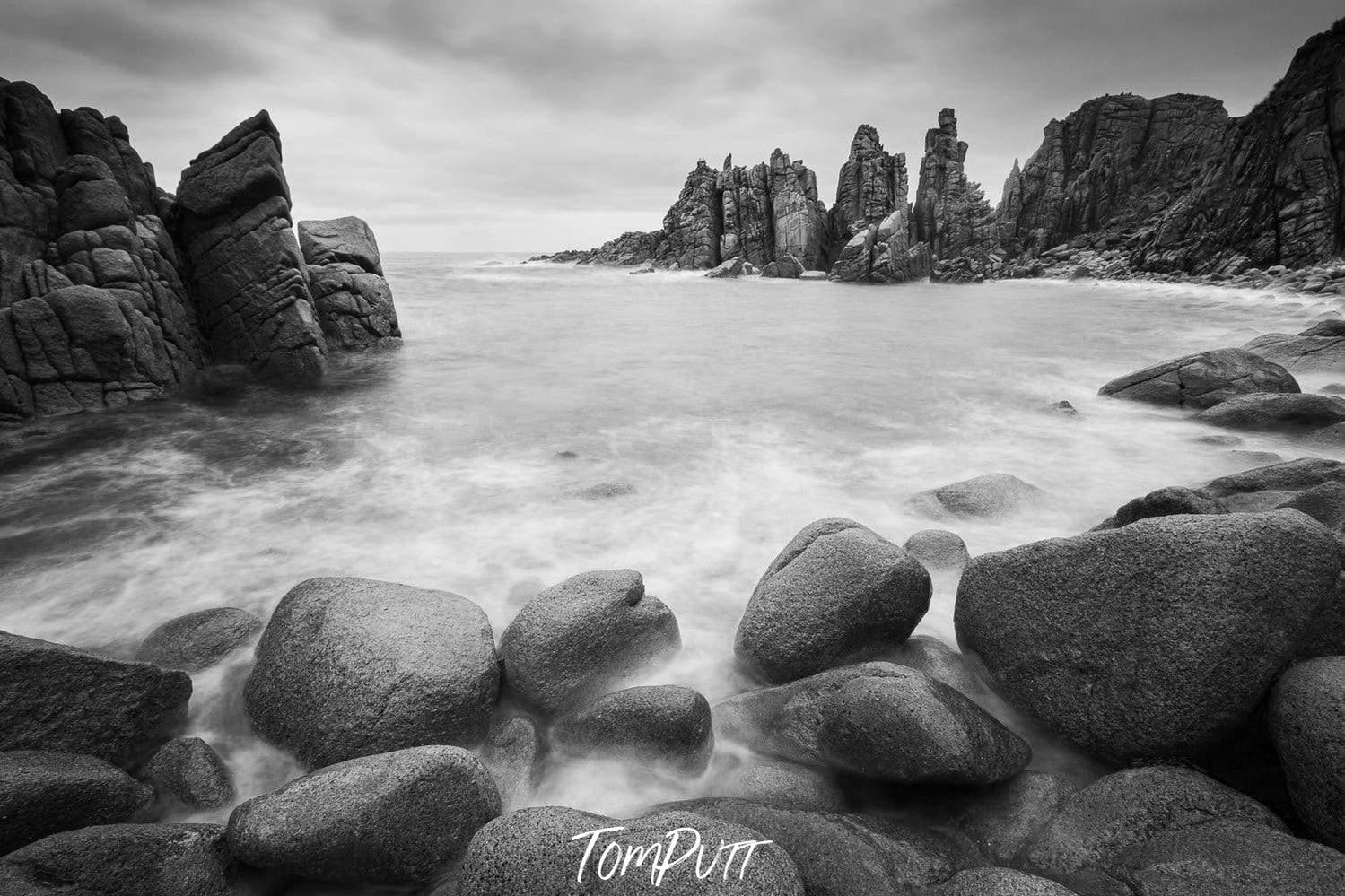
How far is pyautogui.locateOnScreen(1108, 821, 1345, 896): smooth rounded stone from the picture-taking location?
211 cm

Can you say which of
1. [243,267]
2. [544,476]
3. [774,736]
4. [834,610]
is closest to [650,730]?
[774,736]

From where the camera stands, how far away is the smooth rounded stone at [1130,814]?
249 cm

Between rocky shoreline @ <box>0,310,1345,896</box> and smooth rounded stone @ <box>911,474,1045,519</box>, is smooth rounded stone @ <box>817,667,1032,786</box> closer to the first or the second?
rocky shoreline @ <box>0,310,1345,896</box>

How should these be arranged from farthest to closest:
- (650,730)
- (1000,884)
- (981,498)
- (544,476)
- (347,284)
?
(347,284), (544,476), (981,498), (650,730), (1000,884)

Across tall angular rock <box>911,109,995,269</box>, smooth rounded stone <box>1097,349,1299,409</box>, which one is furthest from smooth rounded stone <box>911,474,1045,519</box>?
tall angular rock <box>911,109,995,269</box>

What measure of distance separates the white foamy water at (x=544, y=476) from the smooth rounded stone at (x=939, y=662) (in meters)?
0.39

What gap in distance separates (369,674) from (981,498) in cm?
567

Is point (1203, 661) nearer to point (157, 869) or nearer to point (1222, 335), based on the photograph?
point (157, 869)

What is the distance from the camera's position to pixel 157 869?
2408 mm

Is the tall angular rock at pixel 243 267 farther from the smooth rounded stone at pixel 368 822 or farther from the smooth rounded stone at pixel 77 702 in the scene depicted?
the smooth rounded stone at pixel 368 822

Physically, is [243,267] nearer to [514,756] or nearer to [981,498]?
[514,756]

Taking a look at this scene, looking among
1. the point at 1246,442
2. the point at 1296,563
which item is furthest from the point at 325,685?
the point at 1246,442

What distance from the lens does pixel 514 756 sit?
3.38 m

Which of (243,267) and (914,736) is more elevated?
(243,267)
